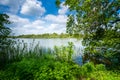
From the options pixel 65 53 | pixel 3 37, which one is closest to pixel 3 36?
pixel 3 37

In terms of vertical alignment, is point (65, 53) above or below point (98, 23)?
below

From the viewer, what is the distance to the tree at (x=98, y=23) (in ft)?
39.0

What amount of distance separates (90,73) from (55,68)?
8.03 ft

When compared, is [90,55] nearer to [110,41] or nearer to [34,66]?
[110,41]

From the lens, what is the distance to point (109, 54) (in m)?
11.9

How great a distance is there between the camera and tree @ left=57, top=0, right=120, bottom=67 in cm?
1190

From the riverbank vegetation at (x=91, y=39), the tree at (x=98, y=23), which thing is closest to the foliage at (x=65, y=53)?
the riverbank vegetation at (x=91, y=39)

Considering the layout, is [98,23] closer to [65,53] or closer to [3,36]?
[65,53]

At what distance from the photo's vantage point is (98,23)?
40.6ft

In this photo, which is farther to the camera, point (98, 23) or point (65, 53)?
point (98, 23)

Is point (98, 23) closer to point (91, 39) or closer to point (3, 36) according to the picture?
point (91, 39)

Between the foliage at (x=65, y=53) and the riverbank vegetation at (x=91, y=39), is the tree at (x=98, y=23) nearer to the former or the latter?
the riverbank vegetation at (x=91, y=39)

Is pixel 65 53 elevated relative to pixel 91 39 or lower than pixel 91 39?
lower

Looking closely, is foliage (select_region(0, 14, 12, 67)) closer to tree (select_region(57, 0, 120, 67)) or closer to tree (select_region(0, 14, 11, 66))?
tree (select_region(0, 14, 11, 66))
